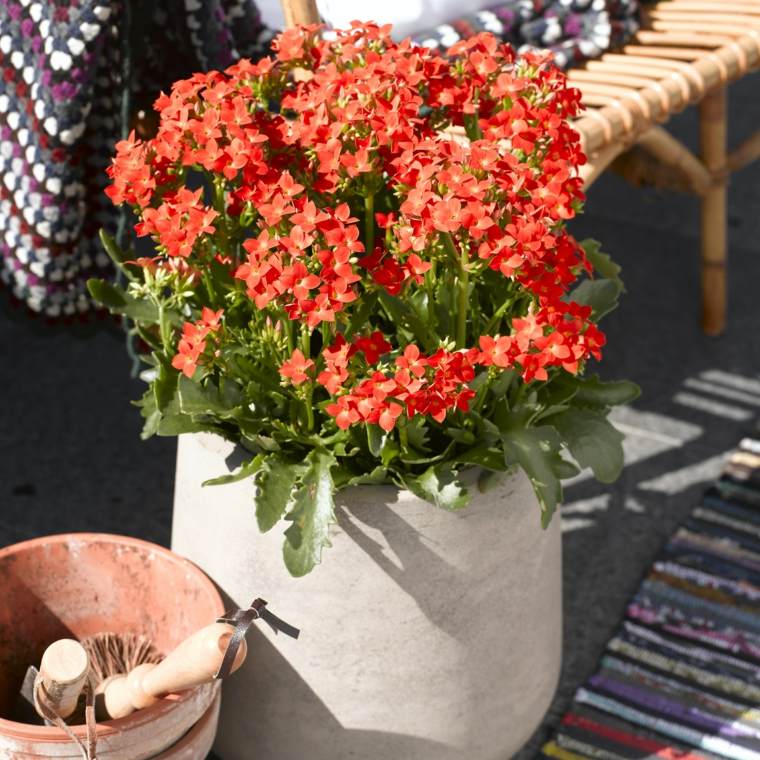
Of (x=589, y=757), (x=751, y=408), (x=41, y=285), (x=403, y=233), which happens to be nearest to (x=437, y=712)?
(x=589, y=757)

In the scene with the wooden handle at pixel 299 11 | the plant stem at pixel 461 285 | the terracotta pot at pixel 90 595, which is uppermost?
the wooden handle at pixel 299 11

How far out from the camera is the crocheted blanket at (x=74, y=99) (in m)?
1.54

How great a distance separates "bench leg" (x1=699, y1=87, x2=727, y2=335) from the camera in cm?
229

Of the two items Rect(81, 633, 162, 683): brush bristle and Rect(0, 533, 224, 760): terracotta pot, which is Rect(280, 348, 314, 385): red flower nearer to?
Rect(0, 533, 224, 760): terracotta pot

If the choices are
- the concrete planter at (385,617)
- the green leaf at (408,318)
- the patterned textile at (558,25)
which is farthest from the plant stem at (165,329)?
the patterned textile at (558,25)

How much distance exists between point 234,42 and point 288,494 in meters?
0.80

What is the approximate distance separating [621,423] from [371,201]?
42.3 inches

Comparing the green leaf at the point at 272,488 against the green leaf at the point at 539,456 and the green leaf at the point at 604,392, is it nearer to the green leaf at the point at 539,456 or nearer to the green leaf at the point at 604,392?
the green leaf at the point at 539,456

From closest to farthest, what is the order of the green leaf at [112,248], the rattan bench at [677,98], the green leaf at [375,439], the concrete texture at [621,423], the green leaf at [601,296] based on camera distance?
1. the green leaf at [375,439]
2. the green leaf at [112,248]
3. the green leaf at [601,296]
4. the rattan bench at [677,98]
5. the concrete texture at [621,423]

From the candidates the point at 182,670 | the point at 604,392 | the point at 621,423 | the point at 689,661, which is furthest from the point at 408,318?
the point at 621,423

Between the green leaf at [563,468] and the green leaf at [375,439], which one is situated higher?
the green leaf at [375,439]

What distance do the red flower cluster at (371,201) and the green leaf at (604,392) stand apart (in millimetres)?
131

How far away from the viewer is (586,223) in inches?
111

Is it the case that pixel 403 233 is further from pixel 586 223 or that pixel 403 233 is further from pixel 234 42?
pixel 586 223
